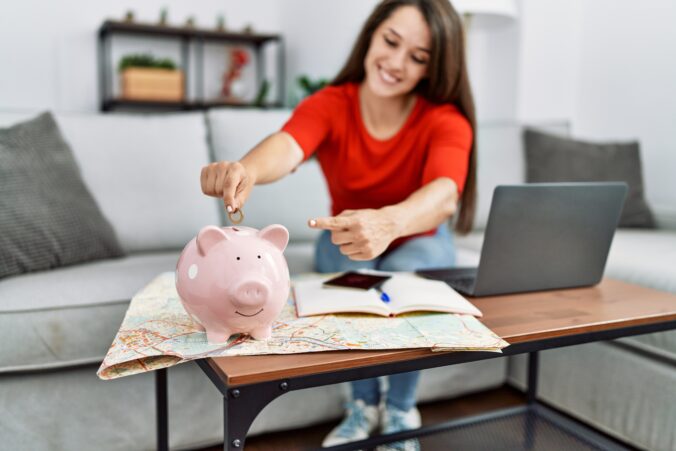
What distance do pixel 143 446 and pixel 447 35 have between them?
1.09 m

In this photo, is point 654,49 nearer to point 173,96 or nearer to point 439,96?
point 439,96

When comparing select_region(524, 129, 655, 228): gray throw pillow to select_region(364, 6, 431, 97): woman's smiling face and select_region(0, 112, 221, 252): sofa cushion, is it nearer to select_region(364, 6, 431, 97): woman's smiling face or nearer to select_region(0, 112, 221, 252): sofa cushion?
select_region(364, 6, 431, 97): woman's smiling face

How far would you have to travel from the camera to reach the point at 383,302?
0.95 m

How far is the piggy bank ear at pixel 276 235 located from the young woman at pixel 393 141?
37 centimetres

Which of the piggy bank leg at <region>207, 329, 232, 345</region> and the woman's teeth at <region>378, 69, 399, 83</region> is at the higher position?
the woman's teeth at <region>378, 69, 399, 83</region>

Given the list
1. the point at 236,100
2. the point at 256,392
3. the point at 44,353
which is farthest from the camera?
the point at 236,100

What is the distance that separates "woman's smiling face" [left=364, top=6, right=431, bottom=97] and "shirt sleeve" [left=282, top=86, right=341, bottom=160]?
11 centimetres

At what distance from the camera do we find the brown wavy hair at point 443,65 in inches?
51.8

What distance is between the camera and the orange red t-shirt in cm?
137

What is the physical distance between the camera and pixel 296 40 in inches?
183

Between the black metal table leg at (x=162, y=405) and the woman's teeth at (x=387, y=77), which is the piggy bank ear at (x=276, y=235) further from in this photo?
the woman's teeth at (x=387, y=77)

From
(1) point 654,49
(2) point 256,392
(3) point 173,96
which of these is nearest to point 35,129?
(2) point 256,392

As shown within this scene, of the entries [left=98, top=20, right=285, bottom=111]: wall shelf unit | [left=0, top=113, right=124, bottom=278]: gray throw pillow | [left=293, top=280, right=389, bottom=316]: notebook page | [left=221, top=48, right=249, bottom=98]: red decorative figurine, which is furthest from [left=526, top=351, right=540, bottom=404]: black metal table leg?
[left=221, top=48, right=249, bottom=98]: red decorative figurine

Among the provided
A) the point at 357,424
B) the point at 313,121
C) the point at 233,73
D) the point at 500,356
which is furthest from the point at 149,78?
the point at 500,356
